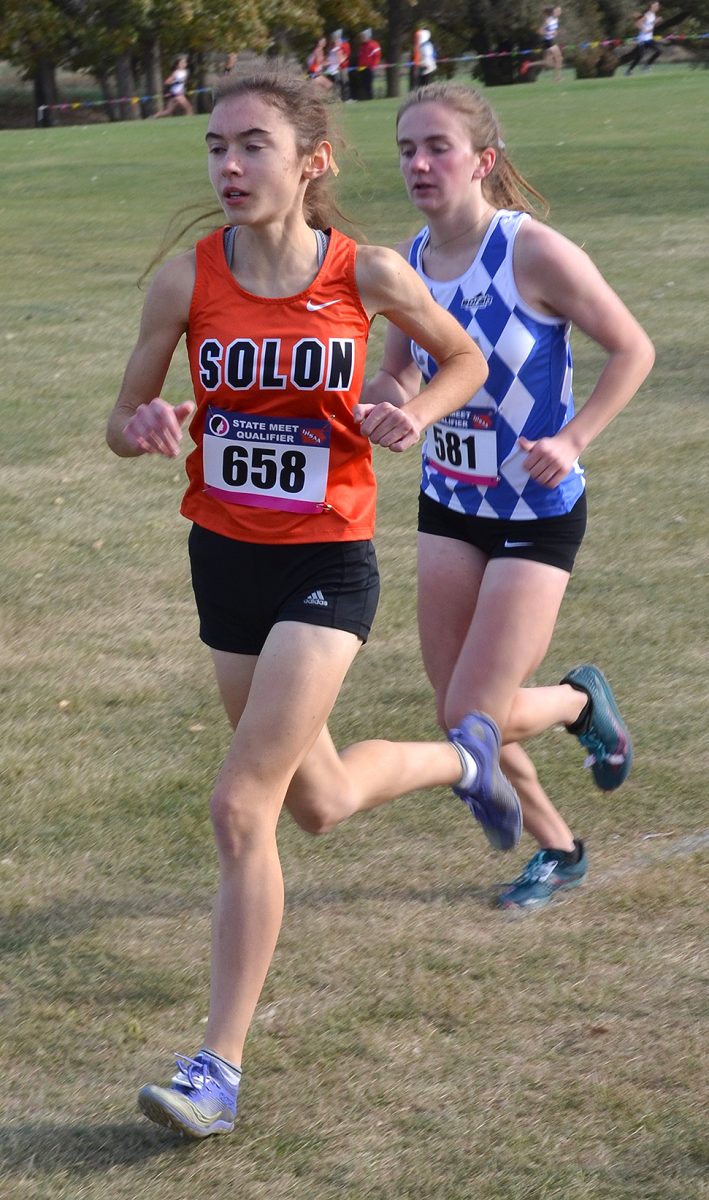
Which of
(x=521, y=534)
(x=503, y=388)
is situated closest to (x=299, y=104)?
(x=503, y=388)

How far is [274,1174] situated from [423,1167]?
311 millimetres

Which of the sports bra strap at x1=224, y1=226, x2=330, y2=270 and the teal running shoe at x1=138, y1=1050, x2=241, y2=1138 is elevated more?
the sports bra strap at x1=224, y1=226, x2=330, y2=270

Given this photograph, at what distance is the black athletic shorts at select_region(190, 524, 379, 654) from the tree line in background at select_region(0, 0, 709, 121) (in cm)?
4033

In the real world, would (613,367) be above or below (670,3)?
above

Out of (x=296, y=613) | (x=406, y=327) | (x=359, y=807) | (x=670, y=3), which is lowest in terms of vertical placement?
(x=670, y=3)

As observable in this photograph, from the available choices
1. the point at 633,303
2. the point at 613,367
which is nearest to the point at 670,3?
the point at 633,303

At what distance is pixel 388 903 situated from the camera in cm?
458

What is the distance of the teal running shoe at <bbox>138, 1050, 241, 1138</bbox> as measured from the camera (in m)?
3.36

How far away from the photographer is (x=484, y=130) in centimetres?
425

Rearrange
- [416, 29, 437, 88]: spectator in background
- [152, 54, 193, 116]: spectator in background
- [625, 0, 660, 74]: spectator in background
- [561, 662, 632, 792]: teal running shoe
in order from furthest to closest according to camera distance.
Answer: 1. [625, 0, 660, 74]: spectator in background
2. [152, 54, 193, 116]: spectator in background
3. [416, 29, 437, 88]: spectator in background
4. [561, 662, 632, 792]: teal running shoe

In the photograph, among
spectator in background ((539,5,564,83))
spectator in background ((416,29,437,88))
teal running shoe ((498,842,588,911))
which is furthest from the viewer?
spectator in background ((539,5,564,83))

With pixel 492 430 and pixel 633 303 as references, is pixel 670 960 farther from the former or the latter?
pixel 633 303

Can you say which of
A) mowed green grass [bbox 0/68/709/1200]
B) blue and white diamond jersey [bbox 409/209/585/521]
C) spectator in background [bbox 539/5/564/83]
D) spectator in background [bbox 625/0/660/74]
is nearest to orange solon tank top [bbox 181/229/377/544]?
mowed green grass [bbox 0/68/709/1200]

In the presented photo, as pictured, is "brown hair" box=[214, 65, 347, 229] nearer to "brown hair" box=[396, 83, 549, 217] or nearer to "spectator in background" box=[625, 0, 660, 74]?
"brown hair" box=[396, 83, 549, 217]
